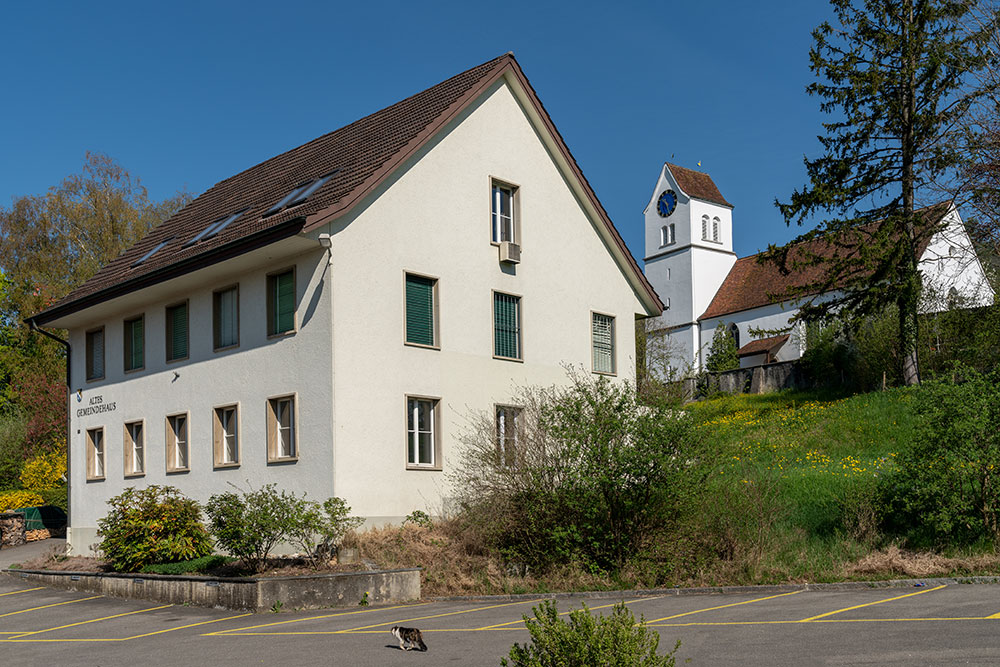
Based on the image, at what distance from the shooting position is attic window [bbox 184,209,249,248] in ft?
78.0

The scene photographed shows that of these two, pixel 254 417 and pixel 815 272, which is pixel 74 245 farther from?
pixel 815 272

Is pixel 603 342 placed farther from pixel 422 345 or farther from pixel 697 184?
pixel 697 184

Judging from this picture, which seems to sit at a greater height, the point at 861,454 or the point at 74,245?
the point at 74,245

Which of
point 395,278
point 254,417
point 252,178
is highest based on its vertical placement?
point 252,178

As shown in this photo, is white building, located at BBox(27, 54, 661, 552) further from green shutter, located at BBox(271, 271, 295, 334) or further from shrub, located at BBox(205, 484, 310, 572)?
shrub, located at BBox(205, 484, 310, 572)

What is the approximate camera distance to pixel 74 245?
1973 inches

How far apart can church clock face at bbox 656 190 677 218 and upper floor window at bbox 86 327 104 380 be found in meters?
56.4

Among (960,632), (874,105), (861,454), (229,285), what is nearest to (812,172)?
(874,105)

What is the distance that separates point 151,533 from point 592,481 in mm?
8781

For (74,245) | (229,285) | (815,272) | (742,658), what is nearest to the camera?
(742,658)

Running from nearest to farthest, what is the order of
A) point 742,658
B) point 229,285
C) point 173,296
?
1. point 742,658
2. point 229,285
3. point 173,296

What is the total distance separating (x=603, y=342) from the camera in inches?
1009

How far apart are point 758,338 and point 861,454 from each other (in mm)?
36961

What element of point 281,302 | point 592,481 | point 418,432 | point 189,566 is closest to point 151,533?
point 189,566
